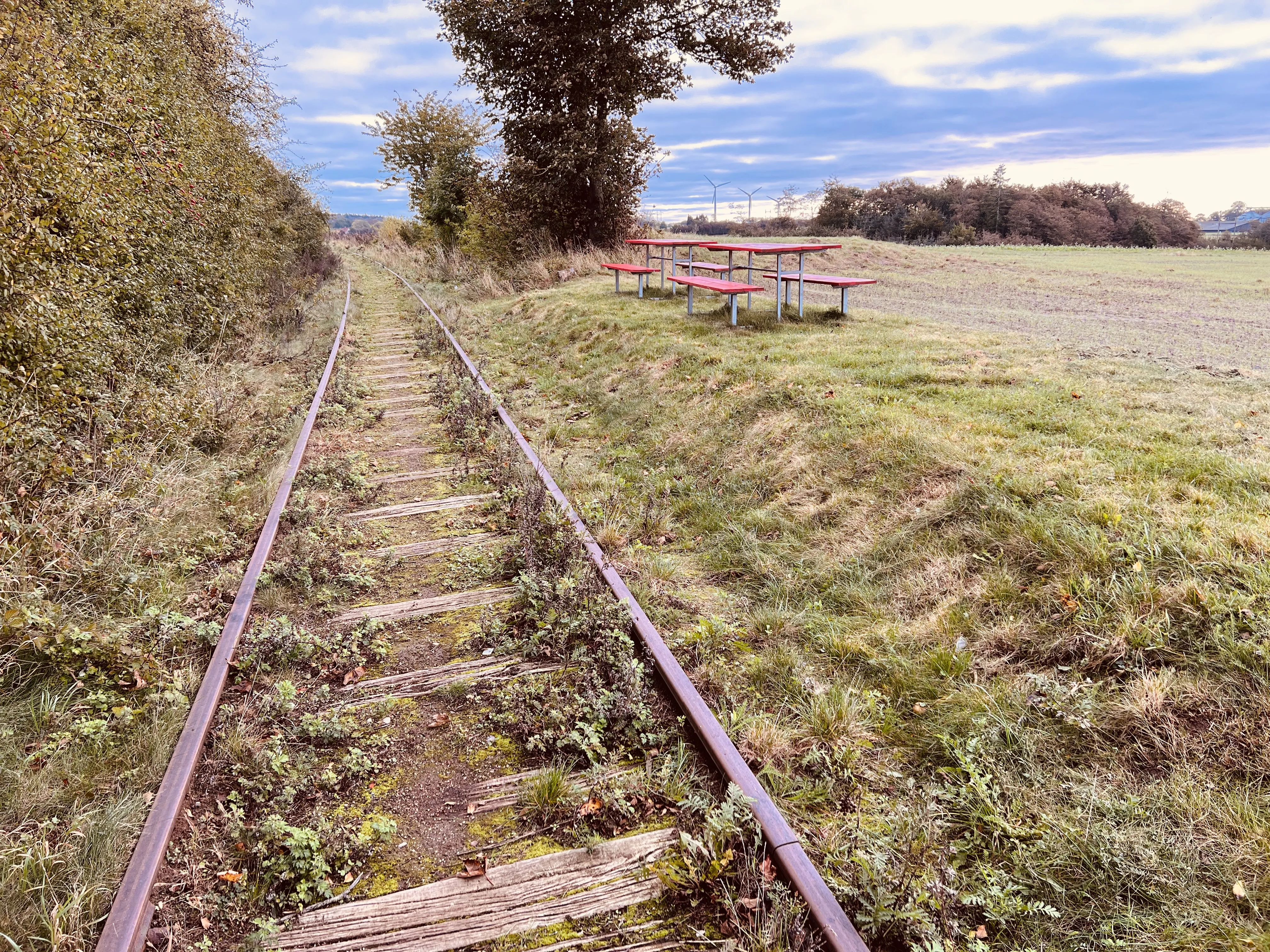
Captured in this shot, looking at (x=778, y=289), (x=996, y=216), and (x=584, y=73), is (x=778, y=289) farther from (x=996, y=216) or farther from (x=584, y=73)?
(x=996, y=216)

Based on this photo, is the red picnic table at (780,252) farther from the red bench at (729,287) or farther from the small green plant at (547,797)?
the small green plant at (547,797)

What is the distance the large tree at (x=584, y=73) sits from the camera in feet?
58.1

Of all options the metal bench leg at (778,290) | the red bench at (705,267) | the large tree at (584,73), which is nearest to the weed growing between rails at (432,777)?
the metal bench leg at (778,290)

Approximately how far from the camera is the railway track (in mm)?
2195

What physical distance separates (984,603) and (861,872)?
187 cm

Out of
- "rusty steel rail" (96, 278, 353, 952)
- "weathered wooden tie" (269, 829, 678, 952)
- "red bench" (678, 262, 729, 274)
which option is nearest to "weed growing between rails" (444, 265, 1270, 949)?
"weathered wooden tie" (269, 829, 678, 952)

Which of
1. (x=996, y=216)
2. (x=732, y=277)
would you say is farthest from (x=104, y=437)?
(x=996, y=216)

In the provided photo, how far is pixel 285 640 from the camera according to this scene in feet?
11.8

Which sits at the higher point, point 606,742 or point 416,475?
point 416,475

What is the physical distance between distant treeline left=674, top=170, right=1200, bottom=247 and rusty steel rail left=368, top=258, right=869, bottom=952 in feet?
144

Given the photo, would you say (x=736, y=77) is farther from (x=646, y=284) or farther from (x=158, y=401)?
(x=158, y=401)

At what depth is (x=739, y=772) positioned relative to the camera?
2635 millimetres

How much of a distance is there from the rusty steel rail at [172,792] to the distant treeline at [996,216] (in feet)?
146

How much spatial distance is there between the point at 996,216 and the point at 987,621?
176 ft
